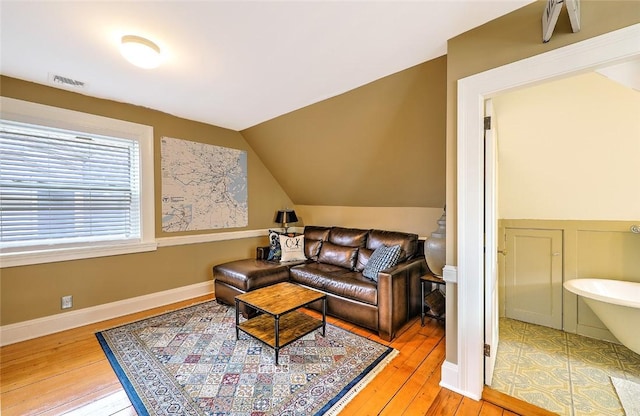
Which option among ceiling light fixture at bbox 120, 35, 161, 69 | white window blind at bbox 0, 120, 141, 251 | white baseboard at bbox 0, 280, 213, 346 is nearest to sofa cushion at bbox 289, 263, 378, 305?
white baseboard at bbox 0, 280, 213, 346

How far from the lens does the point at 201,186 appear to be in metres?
3.88

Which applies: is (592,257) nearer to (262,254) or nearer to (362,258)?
(362,258)

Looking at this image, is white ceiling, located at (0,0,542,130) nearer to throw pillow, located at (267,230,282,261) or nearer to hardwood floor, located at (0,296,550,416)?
throw pillow, located at (267,230,282,261)

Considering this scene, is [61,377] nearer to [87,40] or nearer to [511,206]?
[87,40]

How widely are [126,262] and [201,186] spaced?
1.30m

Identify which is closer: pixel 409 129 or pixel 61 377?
pixel 61 377

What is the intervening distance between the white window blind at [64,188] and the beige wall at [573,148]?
13.3 feet

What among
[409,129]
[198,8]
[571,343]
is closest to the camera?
[198,8]

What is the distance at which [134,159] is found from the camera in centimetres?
336

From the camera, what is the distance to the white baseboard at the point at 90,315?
8.52 ft

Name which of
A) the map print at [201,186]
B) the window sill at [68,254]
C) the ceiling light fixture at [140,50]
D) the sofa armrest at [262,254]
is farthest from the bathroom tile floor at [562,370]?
the window sill at [68,254]

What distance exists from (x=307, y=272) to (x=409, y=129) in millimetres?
2064

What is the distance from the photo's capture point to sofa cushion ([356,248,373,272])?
3.53 metres

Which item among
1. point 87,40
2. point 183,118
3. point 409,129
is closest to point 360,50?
point 409,129
